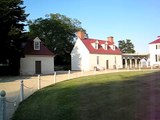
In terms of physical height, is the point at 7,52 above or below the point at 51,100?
above

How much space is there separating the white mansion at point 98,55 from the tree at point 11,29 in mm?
22425

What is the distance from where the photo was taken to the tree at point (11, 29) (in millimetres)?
37938

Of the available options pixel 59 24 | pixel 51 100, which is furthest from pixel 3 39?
pixel 59 24

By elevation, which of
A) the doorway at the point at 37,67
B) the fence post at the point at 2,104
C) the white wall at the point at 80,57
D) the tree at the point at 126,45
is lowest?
the fence post at the point at 2,104

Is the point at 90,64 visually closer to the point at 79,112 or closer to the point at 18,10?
the point at 18,10

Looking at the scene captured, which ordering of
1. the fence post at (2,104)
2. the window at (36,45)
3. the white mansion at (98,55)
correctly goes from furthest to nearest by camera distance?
1. the white mansion at (98,55)
2. the window at (36,45)
3. the fence post at (2,104)

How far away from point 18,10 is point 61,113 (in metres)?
32.6

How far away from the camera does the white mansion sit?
63.4 metres

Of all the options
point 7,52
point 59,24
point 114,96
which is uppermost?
point 59,24

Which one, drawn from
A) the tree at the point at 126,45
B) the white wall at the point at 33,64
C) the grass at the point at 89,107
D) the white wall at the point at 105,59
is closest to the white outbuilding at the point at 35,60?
the white wall at the point at 33,64

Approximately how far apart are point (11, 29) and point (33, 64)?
975cm

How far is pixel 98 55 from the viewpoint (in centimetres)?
6494

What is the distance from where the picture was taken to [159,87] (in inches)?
484

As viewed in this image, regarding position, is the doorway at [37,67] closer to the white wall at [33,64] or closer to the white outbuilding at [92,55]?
the white wall at [33,64]
